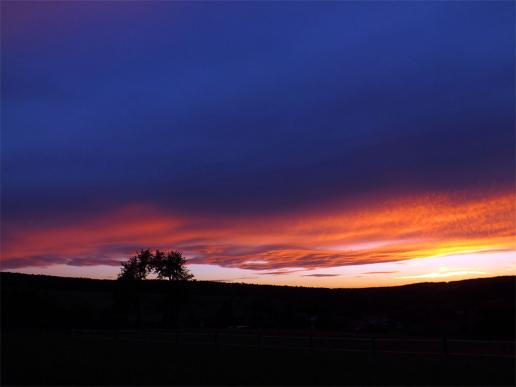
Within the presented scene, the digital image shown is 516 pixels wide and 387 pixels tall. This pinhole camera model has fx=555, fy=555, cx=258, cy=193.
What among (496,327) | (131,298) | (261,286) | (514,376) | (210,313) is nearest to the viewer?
(514,376)

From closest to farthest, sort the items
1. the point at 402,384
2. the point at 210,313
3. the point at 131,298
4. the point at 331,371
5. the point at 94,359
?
the point at 402,384
the point at 331,371
the point at 94,359
the point at 131,298
the point at 210,313

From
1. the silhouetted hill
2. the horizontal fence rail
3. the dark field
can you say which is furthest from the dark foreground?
the silhouetted hill

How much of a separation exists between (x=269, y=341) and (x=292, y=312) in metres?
39.8

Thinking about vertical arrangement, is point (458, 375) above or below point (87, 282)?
below

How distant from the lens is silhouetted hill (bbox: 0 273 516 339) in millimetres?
56719

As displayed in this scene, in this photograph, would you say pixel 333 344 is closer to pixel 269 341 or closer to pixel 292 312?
pixel 269 341

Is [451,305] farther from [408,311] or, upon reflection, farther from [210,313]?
[210,313]

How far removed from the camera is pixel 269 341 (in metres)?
42.1

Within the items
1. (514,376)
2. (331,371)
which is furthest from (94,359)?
(514,376)

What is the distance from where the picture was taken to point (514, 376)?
62.9 feet

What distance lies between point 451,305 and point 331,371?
58288 millimetres

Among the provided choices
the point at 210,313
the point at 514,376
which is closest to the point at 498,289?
the point at 210,313

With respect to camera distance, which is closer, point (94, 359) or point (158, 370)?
point (158, 370)

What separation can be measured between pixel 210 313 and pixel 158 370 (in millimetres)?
70966
